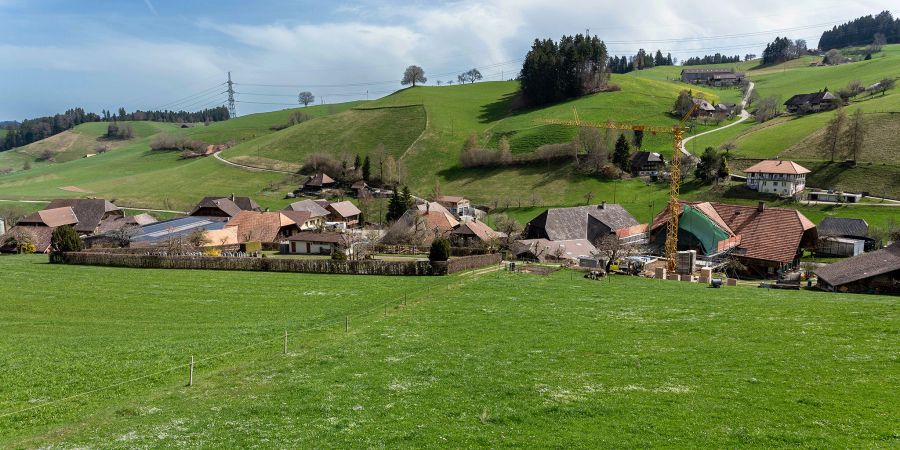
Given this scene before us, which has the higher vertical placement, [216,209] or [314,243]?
[216,209]

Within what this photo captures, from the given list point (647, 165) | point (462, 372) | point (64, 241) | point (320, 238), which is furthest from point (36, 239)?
point (647, 165)

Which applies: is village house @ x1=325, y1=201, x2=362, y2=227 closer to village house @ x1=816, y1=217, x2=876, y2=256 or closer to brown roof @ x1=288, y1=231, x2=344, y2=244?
brown roof @ x1=288, y1=231, x2=344, y2=244

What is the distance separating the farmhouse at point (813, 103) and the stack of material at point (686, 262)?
9500 centimetres

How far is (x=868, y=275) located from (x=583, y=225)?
117 feet

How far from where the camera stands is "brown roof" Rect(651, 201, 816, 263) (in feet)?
193

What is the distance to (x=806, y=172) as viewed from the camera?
8750 cm

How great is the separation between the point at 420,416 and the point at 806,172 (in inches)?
3663

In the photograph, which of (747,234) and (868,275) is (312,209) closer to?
(747,234)

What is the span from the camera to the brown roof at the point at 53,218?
82.9 metres

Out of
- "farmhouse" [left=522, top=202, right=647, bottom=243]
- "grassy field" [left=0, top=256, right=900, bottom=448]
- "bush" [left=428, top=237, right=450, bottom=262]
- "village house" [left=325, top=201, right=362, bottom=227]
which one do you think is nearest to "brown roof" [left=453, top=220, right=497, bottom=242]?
"farmhouse" [left=522, top=202, right=647, bottom=243]

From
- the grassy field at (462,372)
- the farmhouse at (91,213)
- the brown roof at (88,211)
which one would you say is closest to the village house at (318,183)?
the farmhouse at (91,213)

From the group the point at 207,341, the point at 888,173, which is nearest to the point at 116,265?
the point at 207,341

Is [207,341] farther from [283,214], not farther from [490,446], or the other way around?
[283,214]

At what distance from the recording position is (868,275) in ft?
138
